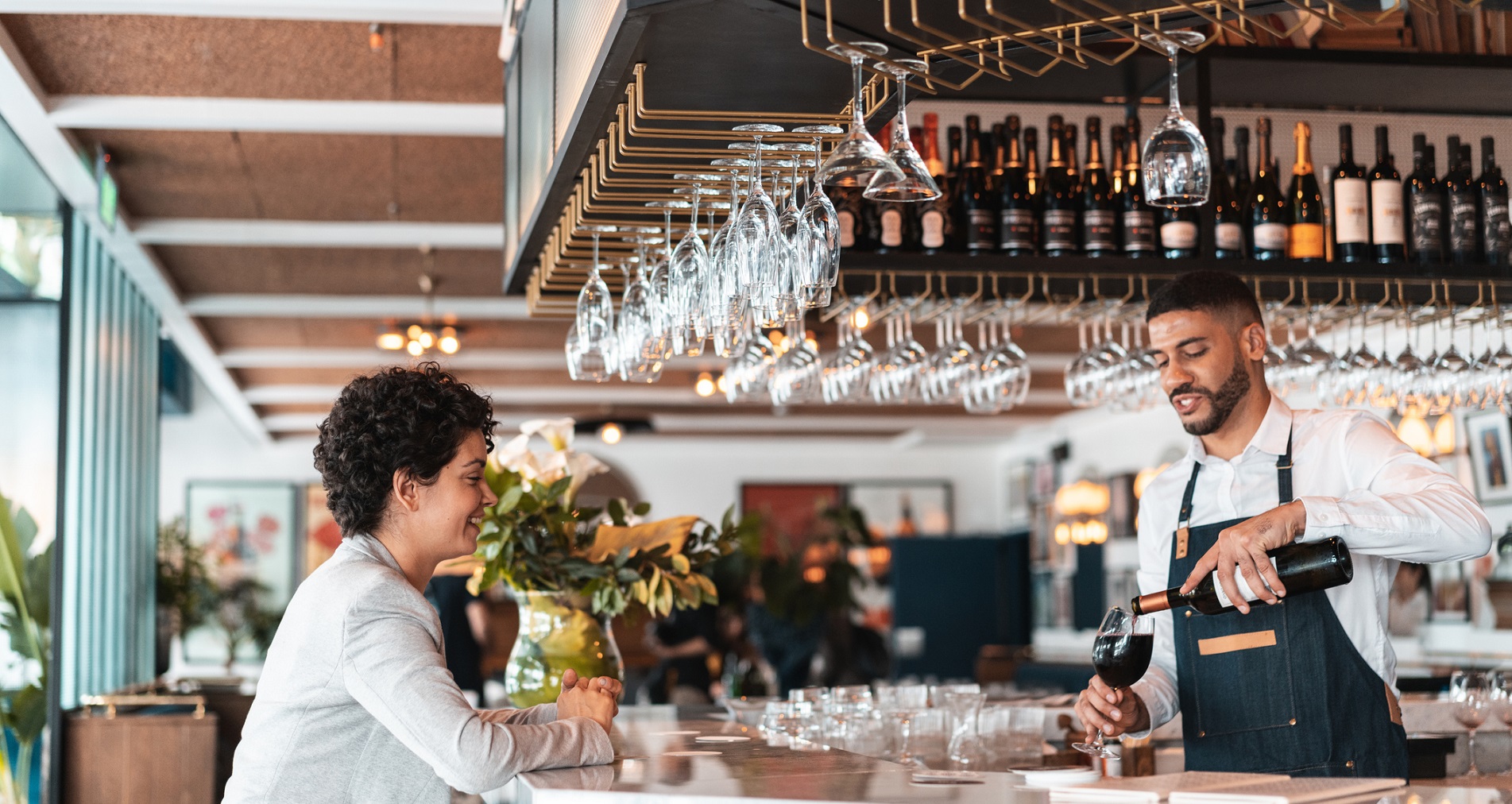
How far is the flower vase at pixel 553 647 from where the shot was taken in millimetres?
3244

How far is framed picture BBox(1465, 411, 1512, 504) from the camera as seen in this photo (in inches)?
284

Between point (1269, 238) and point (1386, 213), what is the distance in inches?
15.1

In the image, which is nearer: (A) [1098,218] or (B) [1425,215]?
(A) [1098,218]

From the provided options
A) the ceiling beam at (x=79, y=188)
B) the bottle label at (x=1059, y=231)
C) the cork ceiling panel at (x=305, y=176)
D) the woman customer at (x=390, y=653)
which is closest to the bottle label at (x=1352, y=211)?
the bottle label at (x=1059, y=231)

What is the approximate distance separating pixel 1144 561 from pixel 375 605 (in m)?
1.67

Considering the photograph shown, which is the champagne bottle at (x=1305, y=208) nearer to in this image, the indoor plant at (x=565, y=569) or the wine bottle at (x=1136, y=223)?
the wine bottle at (x=1136, y=223)

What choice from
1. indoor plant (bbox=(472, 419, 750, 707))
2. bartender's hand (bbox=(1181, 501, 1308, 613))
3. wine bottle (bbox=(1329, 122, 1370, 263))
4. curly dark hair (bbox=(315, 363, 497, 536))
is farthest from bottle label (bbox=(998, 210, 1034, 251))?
curly dark hair (bbox=(315, 363, 497, 536))

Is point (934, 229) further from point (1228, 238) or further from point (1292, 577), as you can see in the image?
point (1292, 577)

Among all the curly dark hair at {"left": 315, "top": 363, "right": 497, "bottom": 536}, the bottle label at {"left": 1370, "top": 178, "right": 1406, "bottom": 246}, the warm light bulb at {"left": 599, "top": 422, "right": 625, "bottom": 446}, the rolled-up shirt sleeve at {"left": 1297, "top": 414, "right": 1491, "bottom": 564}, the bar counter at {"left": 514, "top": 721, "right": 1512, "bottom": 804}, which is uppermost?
the bottle label at {"left": 1370, "top": 178, "right": 1406, "bottom": 246}

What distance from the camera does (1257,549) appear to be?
2277 mm

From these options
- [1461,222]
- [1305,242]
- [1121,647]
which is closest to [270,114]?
[1305,242]

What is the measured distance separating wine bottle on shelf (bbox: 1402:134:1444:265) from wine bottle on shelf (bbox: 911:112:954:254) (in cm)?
123

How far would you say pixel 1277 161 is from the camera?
14.3ft

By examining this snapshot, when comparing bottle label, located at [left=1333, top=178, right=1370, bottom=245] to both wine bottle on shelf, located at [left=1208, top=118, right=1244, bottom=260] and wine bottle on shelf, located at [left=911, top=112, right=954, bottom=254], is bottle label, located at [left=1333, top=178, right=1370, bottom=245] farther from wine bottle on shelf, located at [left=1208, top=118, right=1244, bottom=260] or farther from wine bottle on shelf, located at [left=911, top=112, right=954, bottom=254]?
wine bottle on shelf, located at [left=911, top=112, right=954, bottom=254]
